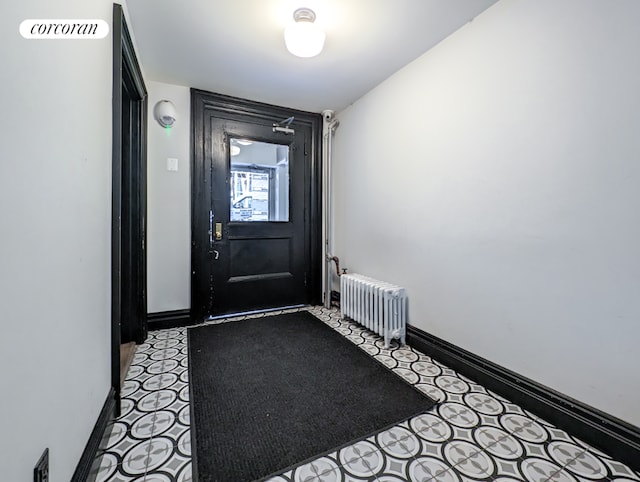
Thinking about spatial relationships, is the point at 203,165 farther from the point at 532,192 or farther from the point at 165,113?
the point at 532,192

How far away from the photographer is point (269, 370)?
73.7 inches

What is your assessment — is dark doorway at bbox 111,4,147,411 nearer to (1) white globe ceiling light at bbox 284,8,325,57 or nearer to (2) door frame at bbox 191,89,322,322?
(2) door frame at bbox 191,89,322,322

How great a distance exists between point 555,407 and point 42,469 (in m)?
1.93

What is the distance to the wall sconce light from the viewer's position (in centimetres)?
247

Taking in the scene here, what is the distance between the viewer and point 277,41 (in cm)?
193

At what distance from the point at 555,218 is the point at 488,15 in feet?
4.03

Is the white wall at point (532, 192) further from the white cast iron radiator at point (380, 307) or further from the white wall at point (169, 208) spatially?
the white wall at point (169, 208)

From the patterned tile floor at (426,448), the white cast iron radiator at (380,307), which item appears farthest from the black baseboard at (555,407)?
the white cast iron radiator at (380,307)

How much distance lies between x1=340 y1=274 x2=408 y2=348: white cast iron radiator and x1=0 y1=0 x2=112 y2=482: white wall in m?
1.72

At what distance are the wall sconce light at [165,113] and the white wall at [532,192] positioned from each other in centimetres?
192

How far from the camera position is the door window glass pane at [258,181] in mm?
2877

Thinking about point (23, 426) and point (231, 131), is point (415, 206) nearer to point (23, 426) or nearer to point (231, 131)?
point (231, 131)

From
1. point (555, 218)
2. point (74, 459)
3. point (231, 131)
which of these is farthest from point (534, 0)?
point (74, 459)

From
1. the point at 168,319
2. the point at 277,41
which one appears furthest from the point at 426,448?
the point at 277,41
